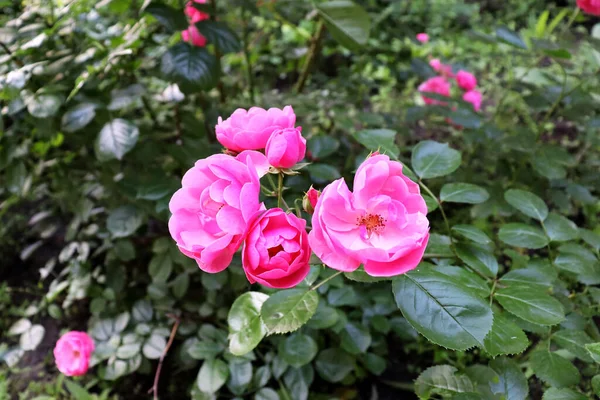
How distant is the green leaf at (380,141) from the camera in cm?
76

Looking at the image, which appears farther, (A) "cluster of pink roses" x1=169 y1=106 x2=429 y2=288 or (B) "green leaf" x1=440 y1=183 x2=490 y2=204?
(B) "green leaf" x1=440 y1=183 x2=490 y2=204

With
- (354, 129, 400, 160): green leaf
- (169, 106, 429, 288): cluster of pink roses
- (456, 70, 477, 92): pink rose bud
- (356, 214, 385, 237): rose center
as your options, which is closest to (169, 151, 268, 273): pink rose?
(169, 106, 429, 288): cluster of pink roses

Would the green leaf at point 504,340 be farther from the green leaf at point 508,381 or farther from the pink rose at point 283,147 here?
the pink rose at point 283,147

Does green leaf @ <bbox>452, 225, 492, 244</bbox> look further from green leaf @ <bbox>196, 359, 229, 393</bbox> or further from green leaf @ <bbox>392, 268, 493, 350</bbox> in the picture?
green leaf @ <bbox>196, 359, 229, 393</bbox>

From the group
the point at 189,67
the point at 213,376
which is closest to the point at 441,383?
the point at 213,376

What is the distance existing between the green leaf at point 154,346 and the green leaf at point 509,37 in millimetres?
1257

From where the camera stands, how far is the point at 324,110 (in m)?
1.56

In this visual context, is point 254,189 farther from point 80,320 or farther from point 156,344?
point 80,320

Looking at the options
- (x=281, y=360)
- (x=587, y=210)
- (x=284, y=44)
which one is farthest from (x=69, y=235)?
(x=587, y=210)

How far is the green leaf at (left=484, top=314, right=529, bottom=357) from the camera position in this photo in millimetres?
533

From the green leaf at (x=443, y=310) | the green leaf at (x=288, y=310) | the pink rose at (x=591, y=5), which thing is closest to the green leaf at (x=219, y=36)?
the green leaf at (x=288, y=310)

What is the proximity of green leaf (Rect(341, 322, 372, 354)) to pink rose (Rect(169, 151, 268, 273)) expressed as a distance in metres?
0.65

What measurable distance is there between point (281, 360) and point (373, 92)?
81.5 inches

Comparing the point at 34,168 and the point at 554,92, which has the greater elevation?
the point at 554,92
